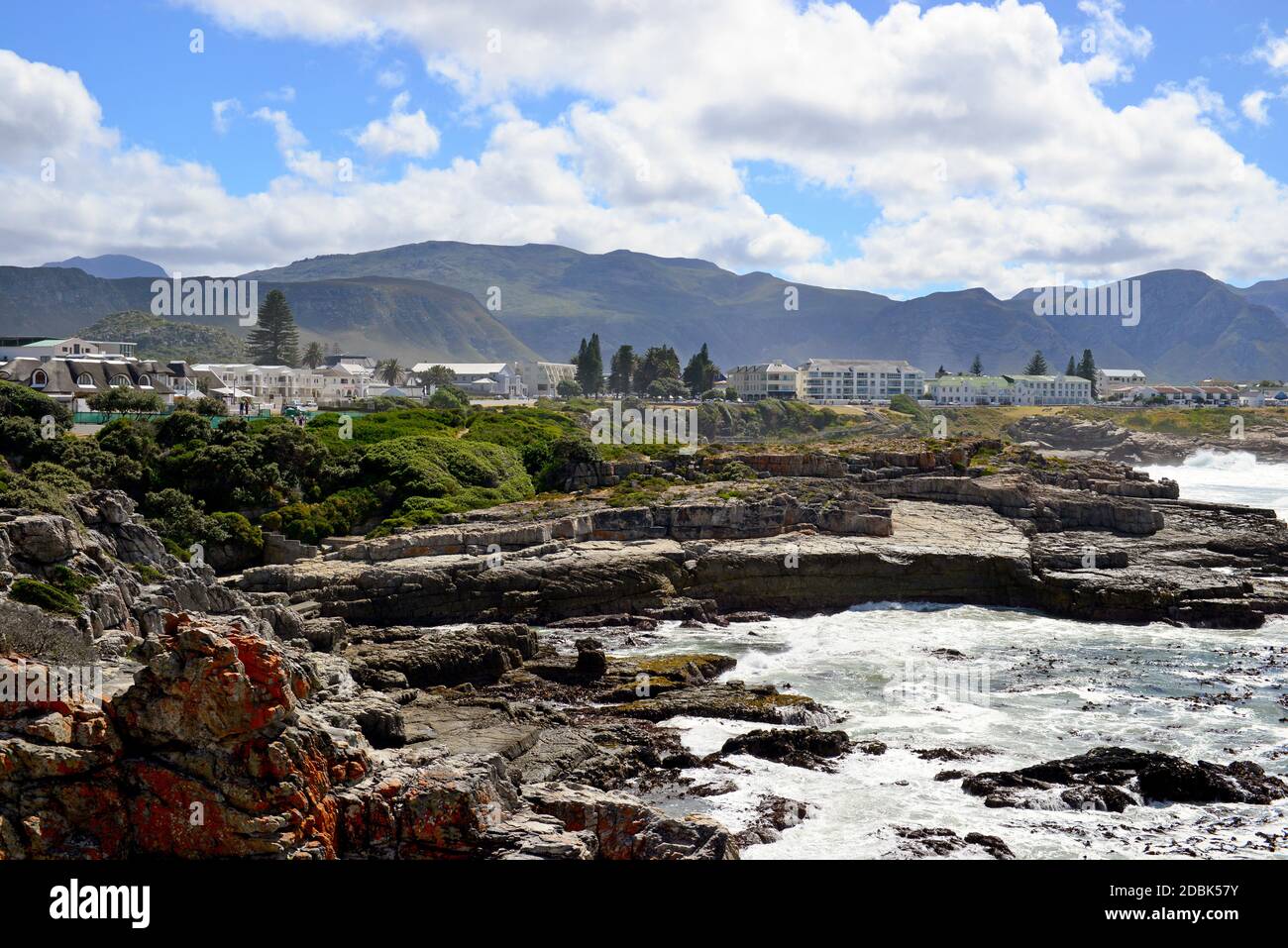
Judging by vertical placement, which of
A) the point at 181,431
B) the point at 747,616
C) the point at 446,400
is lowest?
the point at 747,616

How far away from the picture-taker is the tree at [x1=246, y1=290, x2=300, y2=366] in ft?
486

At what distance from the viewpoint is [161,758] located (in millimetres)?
16453

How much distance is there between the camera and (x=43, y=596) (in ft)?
75.9

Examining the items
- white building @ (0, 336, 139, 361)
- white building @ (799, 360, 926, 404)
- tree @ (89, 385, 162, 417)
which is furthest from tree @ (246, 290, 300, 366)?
tree @ (89, 385, 162, 417)

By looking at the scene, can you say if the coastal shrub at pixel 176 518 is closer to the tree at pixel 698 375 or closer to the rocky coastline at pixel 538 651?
the rocky coastline at pixel 538 651

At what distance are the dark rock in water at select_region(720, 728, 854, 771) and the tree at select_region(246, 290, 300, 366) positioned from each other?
133 m

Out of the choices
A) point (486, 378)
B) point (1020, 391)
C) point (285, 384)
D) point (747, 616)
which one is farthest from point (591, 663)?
point (1020, 391)

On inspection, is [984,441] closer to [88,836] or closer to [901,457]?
[901,457]

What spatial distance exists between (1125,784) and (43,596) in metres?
22.8

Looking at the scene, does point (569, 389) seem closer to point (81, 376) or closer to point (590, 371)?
point (590, 371)

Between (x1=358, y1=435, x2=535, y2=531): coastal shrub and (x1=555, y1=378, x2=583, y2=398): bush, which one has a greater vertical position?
(x1=555, y1=378, x2=583, y2=398): bush

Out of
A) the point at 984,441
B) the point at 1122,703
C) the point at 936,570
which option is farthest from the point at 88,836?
the point at 984,441

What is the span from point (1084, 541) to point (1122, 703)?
61.8 ft

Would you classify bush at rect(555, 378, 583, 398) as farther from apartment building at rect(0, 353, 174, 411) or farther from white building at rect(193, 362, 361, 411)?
apartment building at rect(0, 353, 174, 411)
